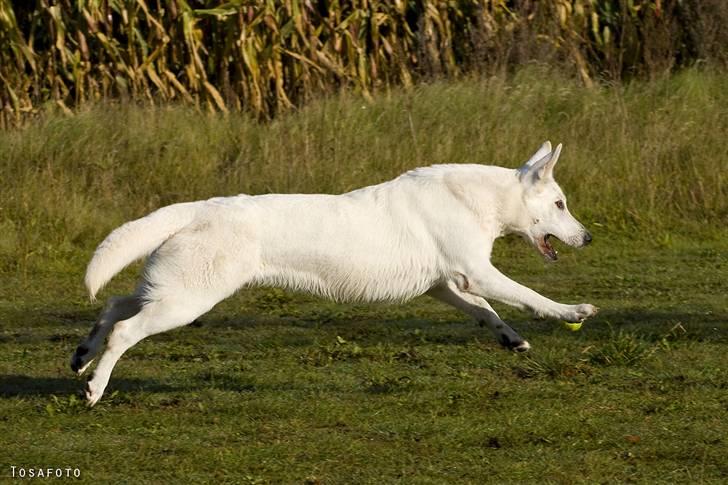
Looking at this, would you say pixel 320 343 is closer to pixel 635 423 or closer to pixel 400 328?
pixel 400 328

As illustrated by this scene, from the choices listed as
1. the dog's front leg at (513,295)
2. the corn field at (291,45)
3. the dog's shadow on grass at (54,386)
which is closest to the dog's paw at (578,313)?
the dog's front leg at (513,295)

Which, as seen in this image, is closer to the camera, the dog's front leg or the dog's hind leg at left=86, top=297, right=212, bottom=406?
the dog's hind leg at left=86, top=297, right=212, bottom=406

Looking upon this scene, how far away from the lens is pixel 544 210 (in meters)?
7.13

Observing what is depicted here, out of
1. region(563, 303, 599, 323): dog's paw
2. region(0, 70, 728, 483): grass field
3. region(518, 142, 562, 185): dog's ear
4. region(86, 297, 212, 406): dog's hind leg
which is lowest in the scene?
region(0, 70, 728, 483): grass field

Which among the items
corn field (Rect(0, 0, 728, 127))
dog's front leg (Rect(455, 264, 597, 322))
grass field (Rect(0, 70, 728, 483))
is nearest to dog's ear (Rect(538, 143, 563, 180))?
dog's front leg (Rect(455, 264, 597, 322))

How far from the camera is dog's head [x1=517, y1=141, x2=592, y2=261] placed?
23.1ft

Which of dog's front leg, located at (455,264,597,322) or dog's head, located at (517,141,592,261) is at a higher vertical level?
dog's head, located at (517,141,592,261)

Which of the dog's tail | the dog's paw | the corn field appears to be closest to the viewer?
the dog's tail

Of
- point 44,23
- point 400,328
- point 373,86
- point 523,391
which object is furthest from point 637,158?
point 44,23

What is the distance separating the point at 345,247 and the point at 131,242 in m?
1.09

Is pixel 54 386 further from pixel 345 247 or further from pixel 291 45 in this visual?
pixel 291 45

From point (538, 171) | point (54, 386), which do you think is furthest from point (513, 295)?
point (54, 386)

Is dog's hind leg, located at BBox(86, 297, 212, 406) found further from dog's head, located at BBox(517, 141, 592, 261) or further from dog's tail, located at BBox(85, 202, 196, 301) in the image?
dog's head, located at BBox(517, 141, 592, 261)

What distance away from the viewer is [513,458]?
5684 mm
